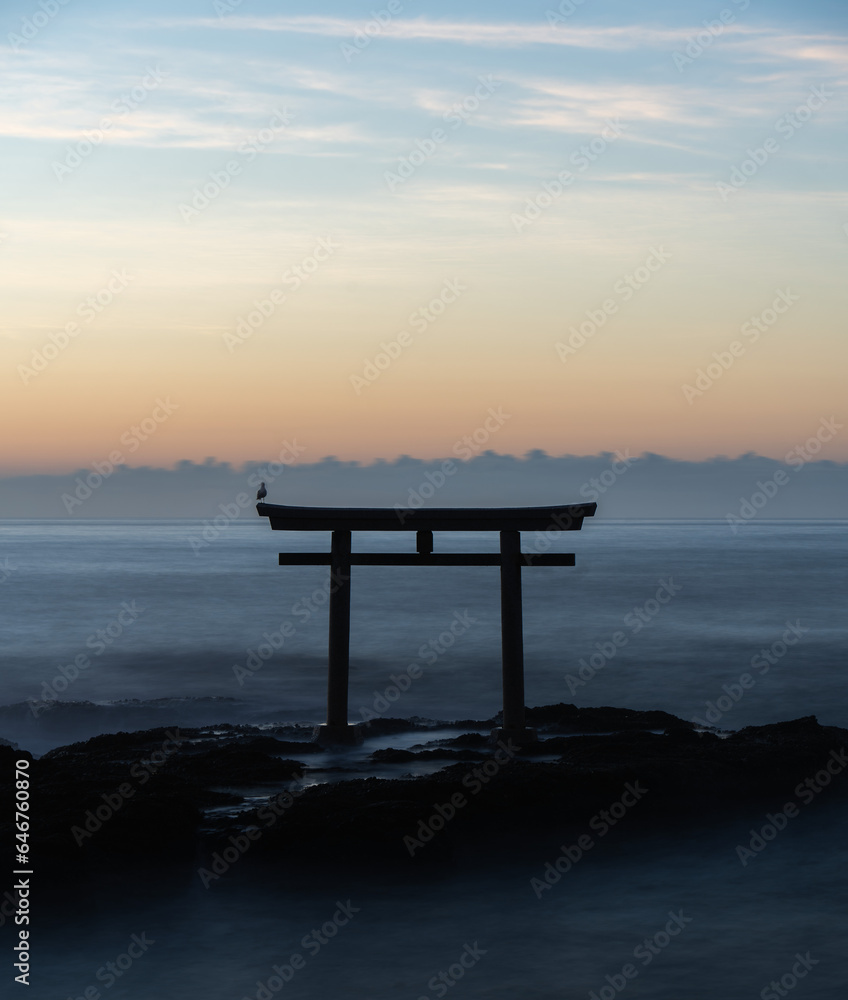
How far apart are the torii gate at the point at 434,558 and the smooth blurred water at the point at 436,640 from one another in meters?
5.73

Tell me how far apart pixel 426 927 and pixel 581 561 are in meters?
68.7

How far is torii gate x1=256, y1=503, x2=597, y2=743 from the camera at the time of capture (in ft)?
38.2

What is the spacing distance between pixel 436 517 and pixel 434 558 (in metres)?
0.71

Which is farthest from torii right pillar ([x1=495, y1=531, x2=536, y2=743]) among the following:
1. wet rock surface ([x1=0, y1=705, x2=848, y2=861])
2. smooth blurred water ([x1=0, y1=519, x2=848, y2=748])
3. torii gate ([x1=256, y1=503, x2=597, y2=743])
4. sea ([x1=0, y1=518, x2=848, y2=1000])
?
smooth blurred water ([x1=0, y1=519, x2=848, y2=748])

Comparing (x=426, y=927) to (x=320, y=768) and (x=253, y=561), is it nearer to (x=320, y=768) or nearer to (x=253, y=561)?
(x=320, y=768)

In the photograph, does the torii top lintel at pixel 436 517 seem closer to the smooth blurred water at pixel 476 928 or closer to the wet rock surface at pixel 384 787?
the wet rock surface at pixel 384 787

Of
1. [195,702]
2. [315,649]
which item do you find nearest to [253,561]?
[315,649]

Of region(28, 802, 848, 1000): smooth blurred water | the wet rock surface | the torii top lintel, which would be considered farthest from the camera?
the torii top lintel

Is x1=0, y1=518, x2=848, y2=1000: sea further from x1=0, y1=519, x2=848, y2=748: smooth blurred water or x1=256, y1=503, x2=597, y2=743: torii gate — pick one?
x1=256, y1=503, x2=597, y2=743: torii gate

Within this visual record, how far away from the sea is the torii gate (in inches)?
119

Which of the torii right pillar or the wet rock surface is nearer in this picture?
the wet rock surface

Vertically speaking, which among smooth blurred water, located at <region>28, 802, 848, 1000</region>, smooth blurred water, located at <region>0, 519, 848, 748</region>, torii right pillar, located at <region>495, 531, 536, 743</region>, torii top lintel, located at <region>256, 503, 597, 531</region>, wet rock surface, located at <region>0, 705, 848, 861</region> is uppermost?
torii top lintel, located at <region>256, 503, 597, 531</region>

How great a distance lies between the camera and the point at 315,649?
26891 mm

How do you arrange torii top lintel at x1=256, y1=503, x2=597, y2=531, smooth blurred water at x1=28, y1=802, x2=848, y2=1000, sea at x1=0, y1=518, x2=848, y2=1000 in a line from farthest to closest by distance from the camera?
torii top lintel at x1=256, y1=503, x2=597, y2=531
sea at x1=0, y1=518, x2=848, y2=1000
smooth blurred water at x1=28, y1=802, x2=848, y2=1000
